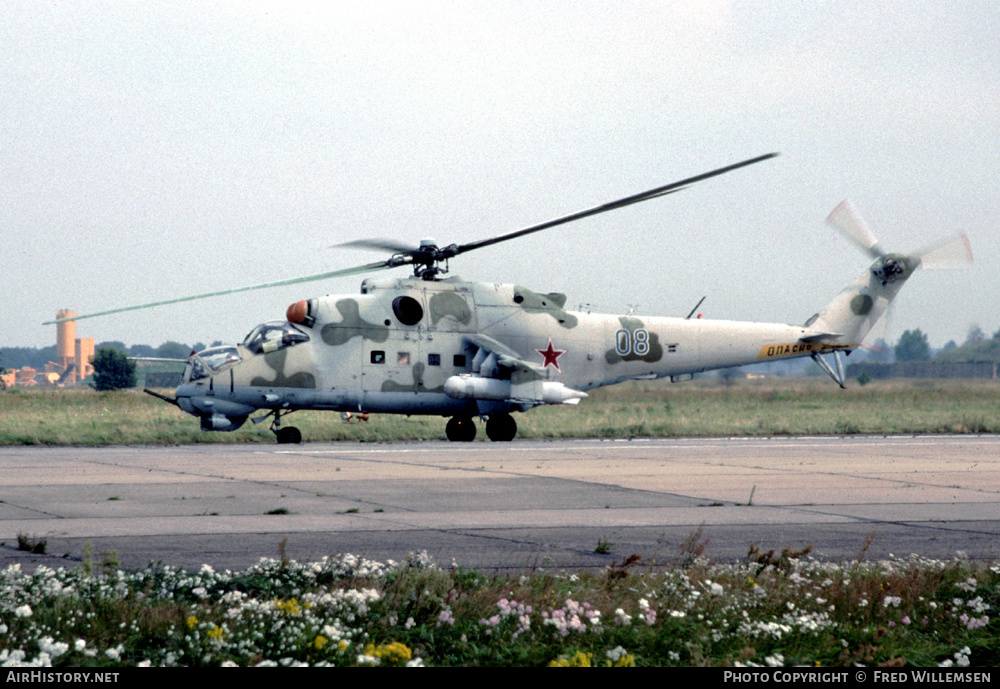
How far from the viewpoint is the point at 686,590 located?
23.8 feet

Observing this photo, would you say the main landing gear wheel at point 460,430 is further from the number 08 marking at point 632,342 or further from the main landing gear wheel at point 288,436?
the number 08 marking at point 632,342

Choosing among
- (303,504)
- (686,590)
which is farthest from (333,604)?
(303,504)

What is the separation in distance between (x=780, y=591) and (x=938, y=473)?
11.2m

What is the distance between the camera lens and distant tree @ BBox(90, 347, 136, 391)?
238ft

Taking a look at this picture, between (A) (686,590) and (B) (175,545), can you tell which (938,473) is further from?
(B) (175,545)

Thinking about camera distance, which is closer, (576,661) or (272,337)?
(576,661)

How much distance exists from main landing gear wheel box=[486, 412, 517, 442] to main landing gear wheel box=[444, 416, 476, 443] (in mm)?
652

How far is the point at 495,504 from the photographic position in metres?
13.0

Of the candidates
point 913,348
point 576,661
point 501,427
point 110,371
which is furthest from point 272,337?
point 913,348

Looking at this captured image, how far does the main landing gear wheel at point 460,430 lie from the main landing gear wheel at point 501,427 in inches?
25.7

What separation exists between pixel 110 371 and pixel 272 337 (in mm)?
53769

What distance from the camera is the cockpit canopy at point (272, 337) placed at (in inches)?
965

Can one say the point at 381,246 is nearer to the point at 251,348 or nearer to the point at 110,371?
the point at 251,348

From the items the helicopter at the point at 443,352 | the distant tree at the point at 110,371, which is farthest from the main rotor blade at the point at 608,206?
the distant tree at the point at 110,371
